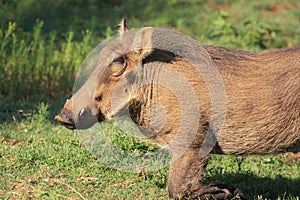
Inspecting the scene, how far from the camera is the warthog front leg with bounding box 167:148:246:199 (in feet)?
14.1

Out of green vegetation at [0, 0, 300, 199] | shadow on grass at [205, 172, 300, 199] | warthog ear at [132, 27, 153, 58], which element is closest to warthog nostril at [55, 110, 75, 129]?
green vegetation at [0, 0, 300, 199]

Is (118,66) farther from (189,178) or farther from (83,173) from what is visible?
(83,173)

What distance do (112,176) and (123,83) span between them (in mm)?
871

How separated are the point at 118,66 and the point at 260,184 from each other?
4.65ft

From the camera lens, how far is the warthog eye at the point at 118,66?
4355mm

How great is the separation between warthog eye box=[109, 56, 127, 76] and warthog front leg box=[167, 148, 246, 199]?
0.63 metres

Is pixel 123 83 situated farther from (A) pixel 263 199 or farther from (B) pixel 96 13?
(B) pixel 96 13

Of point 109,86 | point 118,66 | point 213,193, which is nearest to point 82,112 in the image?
point 109,86

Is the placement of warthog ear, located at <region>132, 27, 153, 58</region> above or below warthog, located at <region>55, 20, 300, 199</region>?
above

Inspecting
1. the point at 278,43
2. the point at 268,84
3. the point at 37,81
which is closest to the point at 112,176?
the point at 268,84

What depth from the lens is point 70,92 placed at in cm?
712

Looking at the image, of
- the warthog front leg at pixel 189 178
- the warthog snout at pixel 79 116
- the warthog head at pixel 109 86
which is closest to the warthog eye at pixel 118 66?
the warthog head at pixel 109 86

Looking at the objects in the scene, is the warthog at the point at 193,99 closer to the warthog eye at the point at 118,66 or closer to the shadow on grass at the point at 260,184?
the warthog eye at the point at 118,66

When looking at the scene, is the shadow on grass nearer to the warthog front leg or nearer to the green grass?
the green grass
